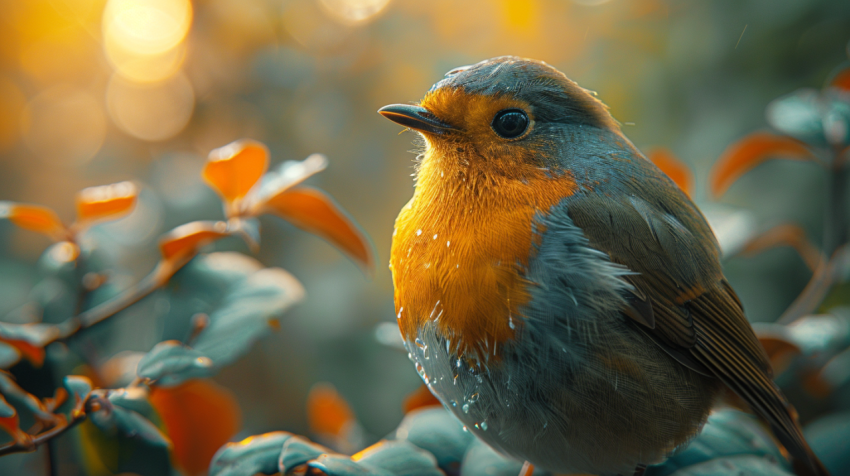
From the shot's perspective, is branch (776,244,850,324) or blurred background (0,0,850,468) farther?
blurred background (0,0,850,468)

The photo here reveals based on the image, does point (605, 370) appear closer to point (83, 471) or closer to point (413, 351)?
point (413, 351)

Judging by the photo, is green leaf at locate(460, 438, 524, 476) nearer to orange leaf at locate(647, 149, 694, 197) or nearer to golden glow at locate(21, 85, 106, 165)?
orange leaf at locate(647, 149, 694, 197)

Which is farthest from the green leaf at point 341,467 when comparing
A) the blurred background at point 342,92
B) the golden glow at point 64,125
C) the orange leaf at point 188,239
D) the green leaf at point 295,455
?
the golden glow at point 64,125

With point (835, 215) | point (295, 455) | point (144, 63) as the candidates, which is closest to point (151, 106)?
point (144, 63)

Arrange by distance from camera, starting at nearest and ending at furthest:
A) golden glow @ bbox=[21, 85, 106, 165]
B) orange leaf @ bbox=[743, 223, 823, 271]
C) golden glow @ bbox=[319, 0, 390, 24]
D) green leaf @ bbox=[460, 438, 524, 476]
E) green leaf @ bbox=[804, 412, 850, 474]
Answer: green leaf @ bbox=[460, 438, 524, 476] < green leaf @ bbox=[804, 412, 850, 474] < orange leaf @ bbox=[743, 223, 823, 271] < golden glow @ bbox=[319, 0, 390, 24] < golden glow @ bbox=[21, 85, 106, 165]

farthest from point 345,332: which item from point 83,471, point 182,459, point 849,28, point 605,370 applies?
point 849,28

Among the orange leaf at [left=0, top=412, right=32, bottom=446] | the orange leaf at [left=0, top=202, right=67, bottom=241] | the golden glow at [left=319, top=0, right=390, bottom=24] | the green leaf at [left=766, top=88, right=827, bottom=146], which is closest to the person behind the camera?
the orange leaf at [left=0, top=412, right=32, bottom=446]

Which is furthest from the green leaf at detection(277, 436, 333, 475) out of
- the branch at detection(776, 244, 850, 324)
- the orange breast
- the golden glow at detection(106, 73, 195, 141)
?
the golden glow at detection(106, 73, 195, 141)
